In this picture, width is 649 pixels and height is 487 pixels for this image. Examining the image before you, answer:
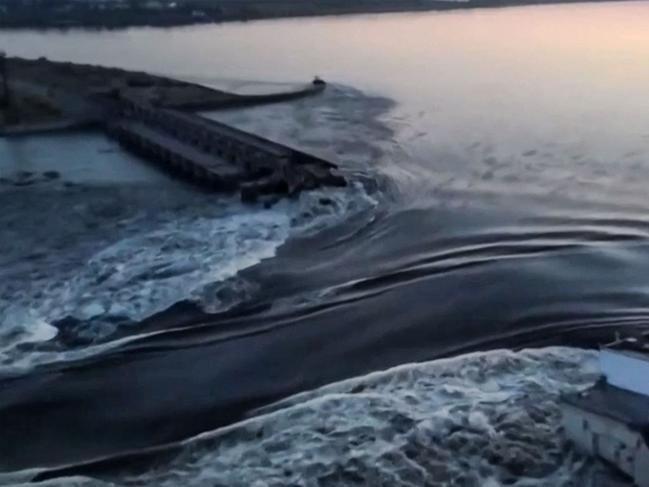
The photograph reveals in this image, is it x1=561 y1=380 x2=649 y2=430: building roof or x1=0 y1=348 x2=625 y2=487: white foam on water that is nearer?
x1=561 y1=380 x2=649 y2=430: building roof

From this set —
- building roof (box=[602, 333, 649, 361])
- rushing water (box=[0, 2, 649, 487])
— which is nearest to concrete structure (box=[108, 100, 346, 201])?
rushing water (box=[0, 2, 649, 487])

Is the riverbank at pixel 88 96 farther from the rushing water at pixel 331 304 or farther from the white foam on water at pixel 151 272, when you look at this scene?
the white foam on water at pixel 151 272

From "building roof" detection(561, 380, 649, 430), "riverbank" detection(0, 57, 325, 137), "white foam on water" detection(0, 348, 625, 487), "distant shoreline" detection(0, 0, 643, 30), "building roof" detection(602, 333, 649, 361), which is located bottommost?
"white foam on water" detection(0, 348, 625, 487)

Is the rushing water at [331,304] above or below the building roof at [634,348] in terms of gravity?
below

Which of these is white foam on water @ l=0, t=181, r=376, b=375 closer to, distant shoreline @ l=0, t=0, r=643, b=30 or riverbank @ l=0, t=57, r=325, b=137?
riverbank @ l=0, t=57, r=325, b=137

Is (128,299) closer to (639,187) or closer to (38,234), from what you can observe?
(38,234)

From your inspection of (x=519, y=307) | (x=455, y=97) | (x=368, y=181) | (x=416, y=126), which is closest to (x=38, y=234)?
(x=368, y=181)

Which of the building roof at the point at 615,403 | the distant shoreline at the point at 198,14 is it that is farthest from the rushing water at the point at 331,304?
the distant shoreline at the point at 198,14
